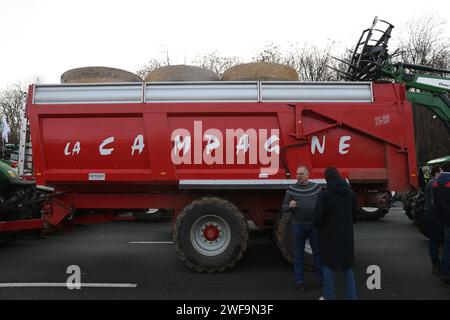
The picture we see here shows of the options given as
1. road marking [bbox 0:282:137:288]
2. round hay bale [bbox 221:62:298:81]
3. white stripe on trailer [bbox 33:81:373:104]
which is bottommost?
road marking [bbox 0:282:137:288]

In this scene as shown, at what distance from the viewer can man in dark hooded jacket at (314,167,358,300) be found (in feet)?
13.2

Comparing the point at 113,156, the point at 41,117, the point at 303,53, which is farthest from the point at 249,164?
the point at 303,53

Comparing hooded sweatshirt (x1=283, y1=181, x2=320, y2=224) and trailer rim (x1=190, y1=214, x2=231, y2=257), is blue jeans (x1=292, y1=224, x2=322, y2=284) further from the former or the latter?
trailer rim (x1=190, y1=214, x2=231, y2=257)

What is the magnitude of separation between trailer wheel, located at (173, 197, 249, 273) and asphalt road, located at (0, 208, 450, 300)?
0.21 m

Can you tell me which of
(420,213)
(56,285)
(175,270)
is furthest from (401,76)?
(56,285)

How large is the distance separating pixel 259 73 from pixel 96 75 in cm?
291

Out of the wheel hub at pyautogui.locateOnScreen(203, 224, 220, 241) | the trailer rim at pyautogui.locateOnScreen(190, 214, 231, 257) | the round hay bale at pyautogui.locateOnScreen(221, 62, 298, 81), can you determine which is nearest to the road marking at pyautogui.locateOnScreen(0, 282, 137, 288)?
the trailer rim at pyautogui.locateOnScreen(190, 214, 231, 257)

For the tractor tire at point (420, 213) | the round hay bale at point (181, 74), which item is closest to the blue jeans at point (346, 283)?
the round hay bale at point (181, 74)

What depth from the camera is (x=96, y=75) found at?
23.1 ft

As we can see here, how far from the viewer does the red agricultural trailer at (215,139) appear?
6.22 m

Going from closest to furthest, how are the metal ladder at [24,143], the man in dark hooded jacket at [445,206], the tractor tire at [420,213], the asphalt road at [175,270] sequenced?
the asphalt road at [175,270] < the man in dark hooded jacket at [445,206] < the metal ladder at [24,143] < the tractor tire at [420,213]

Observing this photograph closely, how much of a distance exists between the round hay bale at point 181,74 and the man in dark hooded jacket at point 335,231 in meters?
3.60

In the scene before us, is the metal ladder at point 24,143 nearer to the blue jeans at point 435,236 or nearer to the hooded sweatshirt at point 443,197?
the hooded sweatshirt at point 443,197

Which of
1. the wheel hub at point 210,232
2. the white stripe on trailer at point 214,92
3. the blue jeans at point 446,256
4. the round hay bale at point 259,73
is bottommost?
the blue jeans at point 446,256
